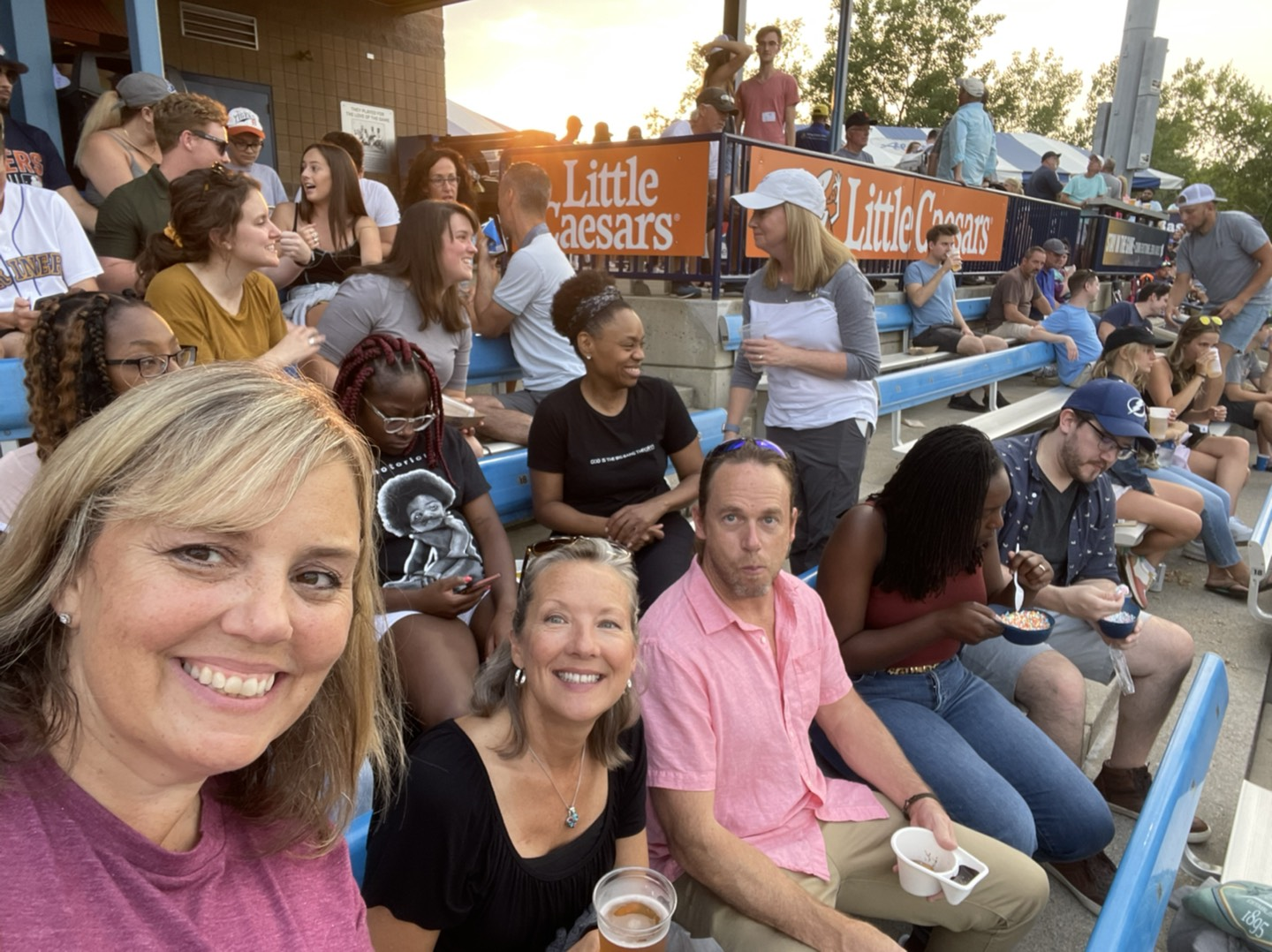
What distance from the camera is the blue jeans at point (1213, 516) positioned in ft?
16.3

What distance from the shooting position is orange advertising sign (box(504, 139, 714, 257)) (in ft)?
18.7

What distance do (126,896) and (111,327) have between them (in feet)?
5.52

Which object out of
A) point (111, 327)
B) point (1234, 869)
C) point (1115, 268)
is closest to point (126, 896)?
point (111, 327)

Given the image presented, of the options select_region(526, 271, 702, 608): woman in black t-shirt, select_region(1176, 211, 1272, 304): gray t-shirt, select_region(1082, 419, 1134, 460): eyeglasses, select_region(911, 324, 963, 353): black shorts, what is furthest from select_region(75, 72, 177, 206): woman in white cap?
select_region(1176, 211, 1272, 304): gray t-shirt

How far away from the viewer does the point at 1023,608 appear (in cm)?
311

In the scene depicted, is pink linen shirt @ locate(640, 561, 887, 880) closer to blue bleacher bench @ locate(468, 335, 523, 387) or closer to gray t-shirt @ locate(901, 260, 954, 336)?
blue bleacher bench @ locate(468, 335, 523, 387)

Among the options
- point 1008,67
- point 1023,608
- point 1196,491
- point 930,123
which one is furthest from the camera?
point 1008,67

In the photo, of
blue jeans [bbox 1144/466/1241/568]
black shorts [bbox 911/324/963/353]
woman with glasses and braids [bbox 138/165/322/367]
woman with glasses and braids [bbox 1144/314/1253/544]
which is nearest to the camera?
woman with glasses and braids [bbox 138/165/322/367]

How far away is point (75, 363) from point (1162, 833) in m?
2.75

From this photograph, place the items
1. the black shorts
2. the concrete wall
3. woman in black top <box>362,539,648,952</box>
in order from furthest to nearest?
the concrete wall
the black shorts
woman in black top <box>362,539,648,952</box>

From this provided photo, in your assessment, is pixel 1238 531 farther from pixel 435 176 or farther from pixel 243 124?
pixel 243 124

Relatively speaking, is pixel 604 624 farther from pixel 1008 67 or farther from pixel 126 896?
pixel 1008 67

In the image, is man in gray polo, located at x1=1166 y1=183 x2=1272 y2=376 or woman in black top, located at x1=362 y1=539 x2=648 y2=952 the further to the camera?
man in gray polo, located at x1=1166 y1=183 x2=1272 y2=376

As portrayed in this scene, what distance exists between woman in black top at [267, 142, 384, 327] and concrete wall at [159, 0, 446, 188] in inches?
285
